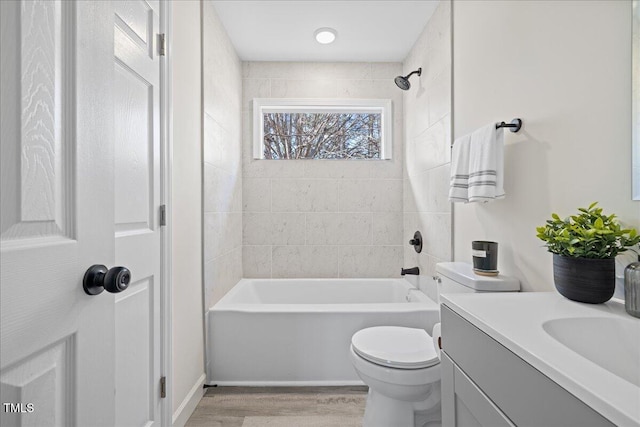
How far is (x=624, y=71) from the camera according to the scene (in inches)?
34.7

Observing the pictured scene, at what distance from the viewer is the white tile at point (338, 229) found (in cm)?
297

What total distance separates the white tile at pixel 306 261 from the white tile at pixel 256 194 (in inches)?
16.2

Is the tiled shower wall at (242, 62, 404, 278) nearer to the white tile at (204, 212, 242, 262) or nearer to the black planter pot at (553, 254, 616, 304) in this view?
the white tile at (204, 212, 242, 262)

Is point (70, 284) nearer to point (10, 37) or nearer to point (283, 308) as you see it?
point (10, 37)

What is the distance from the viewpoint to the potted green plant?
0.83m

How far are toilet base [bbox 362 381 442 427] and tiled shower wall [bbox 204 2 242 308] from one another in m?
1.16

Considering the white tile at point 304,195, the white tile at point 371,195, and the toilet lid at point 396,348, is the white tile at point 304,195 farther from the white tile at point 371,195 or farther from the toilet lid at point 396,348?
the toilet lid at point 396,348

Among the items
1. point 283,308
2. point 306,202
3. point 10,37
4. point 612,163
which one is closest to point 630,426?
point 612,163

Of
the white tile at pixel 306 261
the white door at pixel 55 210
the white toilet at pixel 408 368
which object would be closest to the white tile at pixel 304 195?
the white tile at pixel 306 261

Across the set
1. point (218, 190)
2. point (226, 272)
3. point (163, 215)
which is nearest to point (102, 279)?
point (163, 215)

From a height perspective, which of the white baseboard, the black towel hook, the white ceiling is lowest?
the white baseboard

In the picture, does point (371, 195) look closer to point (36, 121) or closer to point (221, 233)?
point (221, 233)

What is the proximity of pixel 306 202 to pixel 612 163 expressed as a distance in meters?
2.28

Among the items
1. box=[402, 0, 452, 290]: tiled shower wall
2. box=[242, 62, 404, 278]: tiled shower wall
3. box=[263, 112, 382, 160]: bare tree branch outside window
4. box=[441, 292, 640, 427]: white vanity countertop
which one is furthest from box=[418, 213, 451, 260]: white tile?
box=[441, 292, 640, 427]: white vanity countertop
